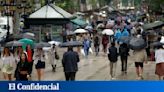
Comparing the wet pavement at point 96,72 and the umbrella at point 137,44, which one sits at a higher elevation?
the umbrella at point 137,44

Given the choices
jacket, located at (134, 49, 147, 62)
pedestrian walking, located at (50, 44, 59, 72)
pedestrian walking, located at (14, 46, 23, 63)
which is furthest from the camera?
pedestrian walking, located at (50, 44, 59, 72)

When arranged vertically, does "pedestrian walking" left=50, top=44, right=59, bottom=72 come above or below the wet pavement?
above

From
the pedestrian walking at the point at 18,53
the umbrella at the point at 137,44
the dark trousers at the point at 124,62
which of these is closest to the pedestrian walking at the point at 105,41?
the dark trousers at the point at 124,62

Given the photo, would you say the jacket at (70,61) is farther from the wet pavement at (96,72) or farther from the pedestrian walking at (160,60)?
the wet pavement at (96,72)

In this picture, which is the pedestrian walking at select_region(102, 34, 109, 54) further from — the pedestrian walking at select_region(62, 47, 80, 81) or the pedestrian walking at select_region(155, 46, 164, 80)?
the pedestrian walking at select_region(62, 47, 80, 81)

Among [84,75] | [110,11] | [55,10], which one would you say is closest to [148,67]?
[84,75]

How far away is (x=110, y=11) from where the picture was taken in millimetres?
98438

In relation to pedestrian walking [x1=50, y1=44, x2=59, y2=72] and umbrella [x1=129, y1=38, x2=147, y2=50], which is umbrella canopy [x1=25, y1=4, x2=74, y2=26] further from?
umbrella [x1=129, y1=38, x2=147, y2=50]

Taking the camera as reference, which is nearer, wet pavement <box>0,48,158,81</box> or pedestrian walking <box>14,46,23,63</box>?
pedestrian walking <box>14,46,23,63</box>

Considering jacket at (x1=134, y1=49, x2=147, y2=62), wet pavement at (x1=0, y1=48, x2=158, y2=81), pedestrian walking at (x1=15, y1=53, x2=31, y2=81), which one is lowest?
wet pavement at (x1=0, y1=48, x2=158, y2=81)

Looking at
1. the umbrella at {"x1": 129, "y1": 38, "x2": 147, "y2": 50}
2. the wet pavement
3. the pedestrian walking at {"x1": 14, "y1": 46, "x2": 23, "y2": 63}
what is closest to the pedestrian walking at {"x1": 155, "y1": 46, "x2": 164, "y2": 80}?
the umbrella at {"x1": 129, "y1": 38, "x2": 147, "y2": 50}

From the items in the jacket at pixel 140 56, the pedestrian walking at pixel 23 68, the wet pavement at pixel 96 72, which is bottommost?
the wet pavement at pixel 96 72

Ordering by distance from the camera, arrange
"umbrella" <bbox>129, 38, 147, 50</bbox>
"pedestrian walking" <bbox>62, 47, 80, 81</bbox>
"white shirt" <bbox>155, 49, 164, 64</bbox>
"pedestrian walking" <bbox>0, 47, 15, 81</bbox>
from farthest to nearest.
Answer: "umbrella" <bbox>129, 38, 147, 50</bbox> < "white shirt" <bbox>155, 49, 164, 64</bbox> < "pedestrian walking" <bbox>0, 47, 15, 81</bbox> < "pedestrian walking" <bbox>62, 47, 80, 81</bbox>

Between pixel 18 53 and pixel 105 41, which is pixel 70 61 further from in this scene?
pixel 105 41
